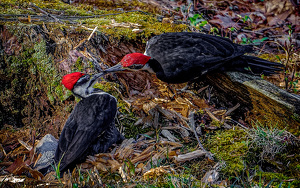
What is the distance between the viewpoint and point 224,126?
126 inches

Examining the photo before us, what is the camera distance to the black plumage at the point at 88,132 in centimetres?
271

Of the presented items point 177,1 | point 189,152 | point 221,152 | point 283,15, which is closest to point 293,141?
point 221,152

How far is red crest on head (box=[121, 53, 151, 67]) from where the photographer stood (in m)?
3.46

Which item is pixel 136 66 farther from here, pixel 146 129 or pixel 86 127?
pixel 86 127

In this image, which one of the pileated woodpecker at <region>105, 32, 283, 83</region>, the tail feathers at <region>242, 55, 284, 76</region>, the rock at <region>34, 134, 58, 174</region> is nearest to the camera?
the rock at <region>34, 134, 58, 174</region>

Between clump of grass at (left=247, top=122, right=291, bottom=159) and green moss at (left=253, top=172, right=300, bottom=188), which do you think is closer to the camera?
green moss at (left=253, top=172, right=300, bottom=188)

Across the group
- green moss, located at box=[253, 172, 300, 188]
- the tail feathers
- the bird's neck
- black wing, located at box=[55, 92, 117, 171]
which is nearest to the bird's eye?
the bird's neck

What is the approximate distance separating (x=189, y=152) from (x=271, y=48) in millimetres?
4168

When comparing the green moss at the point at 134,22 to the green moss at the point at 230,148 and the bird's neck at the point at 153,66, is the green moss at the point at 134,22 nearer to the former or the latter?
the bird's neck at the point at 153,66

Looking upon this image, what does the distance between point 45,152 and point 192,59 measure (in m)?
2.41

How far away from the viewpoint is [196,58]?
12.4 ft

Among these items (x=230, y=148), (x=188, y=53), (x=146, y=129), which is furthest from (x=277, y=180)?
(x=188, y=53)

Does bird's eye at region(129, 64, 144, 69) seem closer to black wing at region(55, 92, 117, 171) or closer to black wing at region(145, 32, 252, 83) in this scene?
black wing at region(145, 32, 252, 83)

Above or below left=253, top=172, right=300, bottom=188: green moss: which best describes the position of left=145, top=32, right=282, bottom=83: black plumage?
above
